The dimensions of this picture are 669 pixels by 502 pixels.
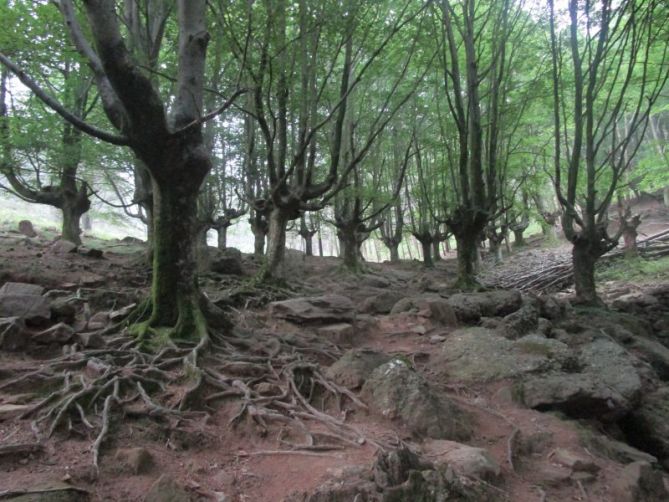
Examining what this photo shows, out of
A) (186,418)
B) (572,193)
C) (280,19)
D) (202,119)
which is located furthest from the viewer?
(572,193)

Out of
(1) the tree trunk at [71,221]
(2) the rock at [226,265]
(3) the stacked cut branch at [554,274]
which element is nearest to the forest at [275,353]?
(2) the rock at [226,265]

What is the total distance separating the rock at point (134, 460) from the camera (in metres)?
3.11

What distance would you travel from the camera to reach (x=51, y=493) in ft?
8.57

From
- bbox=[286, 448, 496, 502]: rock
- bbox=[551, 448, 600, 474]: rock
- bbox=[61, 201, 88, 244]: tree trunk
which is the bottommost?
bbox=[551, 448, 600, 474]: rock

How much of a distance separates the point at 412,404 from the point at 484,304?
16.6 ft

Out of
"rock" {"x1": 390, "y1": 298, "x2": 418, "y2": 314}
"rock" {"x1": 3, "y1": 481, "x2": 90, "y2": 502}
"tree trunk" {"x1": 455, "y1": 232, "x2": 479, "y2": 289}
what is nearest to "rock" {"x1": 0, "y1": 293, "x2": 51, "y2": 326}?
"rock" {"x1": 3, "y1": 481, "x2": 90, "y2": 502}

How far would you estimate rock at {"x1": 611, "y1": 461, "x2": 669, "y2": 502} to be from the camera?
11.0ft

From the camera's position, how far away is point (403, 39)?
10672 mm

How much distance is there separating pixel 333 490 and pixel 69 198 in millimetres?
14979

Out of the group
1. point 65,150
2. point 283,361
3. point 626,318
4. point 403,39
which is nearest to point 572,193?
point 626,318

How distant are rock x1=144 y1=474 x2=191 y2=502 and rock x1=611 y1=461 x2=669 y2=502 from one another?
322cm

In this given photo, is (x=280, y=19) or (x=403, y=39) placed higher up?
(x=403, y=39)

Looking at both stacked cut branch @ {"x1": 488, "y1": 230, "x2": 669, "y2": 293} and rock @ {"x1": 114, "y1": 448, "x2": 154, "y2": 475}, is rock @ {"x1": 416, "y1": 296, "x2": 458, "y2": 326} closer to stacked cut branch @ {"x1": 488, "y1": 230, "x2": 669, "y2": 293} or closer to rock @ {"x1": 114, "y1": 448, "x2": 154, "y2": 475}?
rock @ {"x1": 114, "y1": 448, "x2": 154, "y2": 475}

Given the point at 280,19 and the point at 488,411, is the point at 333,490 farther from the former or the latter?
the point at 280,19
